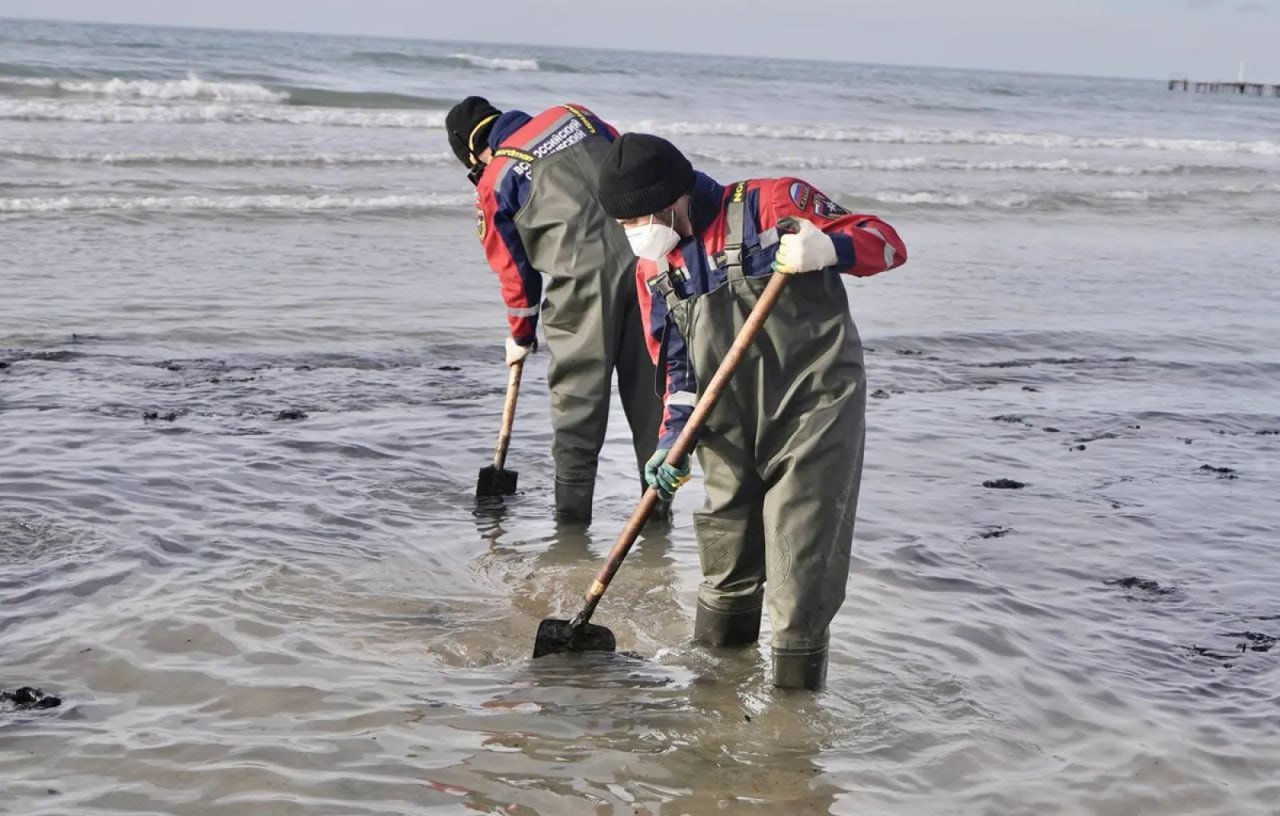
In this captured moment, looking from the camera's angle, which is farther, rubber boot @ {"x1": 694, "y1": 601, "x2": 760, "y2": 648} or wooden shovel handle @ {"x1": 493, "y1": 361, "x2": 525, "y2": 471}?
wooden shovel handle @ {"x1": 493, "y1": 361, "x2": 525, "y2": 471}

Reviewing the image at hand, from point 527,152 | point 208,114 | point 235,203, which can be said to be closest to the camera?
point 527,152

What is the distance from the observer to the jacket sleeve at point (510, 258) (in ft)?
19.4

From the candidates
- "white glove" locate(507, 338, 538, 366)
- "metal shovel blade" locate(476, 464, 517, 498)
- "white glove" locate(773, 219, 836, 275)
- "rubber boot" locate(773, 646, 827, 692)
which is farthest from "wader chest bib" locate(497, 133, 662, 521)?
"white glove" locate(773, 219, 836, 275)

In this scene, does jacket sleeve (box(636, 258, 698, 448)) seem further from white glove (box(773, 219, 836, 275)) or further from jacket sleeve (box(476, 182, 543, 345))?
jacket sleeve (box(476, 182, 543, 345))

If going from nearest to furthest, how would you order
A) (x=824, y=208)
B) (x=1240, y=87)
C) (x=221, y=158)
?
(x=824, y=208)
(x=221, y=158)
(x=1240, y=87)

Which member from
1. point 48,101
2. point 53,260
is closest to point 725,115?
point 48,101

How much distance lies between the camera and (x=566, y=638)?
473cm

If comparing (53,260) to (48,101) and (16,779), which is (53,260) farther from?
(48,101)

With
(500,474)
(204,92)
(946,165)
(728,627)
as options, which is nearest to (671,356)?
(728,627)

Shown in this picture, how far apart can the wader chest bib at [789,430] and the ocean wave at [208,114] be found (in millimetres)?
19463

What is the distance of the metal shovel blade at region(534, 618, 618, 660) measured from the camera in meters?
4.73

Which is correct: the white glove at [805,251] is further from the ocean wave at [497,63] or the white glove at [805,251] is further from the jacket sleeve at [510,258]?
the ocean wave at [497,63]

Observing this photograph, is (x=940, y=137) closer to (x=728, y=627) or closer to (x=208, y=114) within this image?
(x=208, y=114)

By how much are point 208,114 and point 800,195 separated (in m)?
20.8
